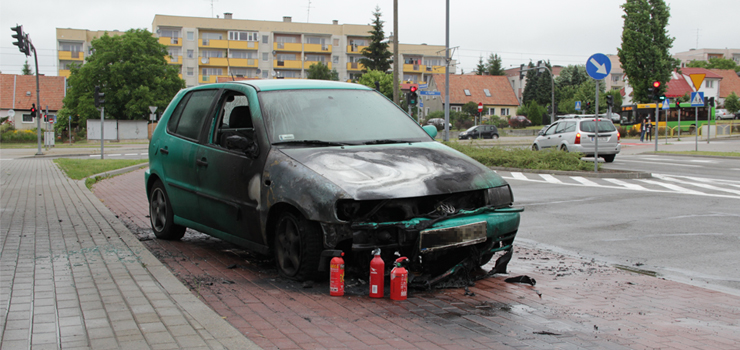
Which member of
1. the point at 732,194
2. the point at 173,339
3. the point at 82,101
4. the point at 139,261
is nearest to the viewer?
the point at 173,339

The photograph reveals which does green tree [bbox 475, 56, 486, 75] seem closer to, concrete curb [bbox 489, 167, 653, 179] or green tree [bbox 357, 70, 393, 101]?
green tree [bbox 357, 70, 393, 101]

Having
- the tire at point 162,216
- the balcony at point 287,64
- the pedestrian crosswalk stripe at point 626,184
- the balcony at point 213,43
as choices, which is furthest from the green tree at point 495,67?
the tire at point 162,216

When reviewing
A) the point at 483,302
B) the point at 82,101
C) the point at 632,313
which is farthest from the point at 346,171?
the point at 82,101

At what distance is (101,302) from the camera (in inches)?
177

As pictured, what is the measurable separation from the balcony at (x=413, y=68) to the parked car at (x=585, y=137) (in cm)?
9028

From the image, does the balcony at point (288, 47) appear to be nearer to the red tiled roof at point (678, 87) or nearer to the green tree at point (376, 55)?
the green tree at point (376, 55)

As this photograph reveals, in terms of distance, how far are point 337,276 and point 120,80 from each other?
215ft

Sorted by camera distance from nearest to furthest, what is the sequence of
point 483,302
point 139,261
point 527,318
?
point 527,318 < point 483,302 < point 139,261

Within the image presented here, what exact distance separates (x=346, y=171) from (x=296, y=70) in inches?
3982

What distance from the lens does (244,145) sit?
5.61m

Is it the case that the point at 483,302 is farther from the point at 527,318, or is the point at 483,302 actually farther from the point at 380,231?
the point at 380,231

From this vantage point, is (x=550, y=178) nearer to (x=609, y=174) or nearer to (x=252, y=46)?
(x=609, y=174)

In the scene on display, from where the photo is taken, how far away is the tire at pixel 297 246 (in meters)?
5.08

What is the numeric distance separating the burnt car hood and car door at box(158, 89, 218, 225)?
1.59 m
